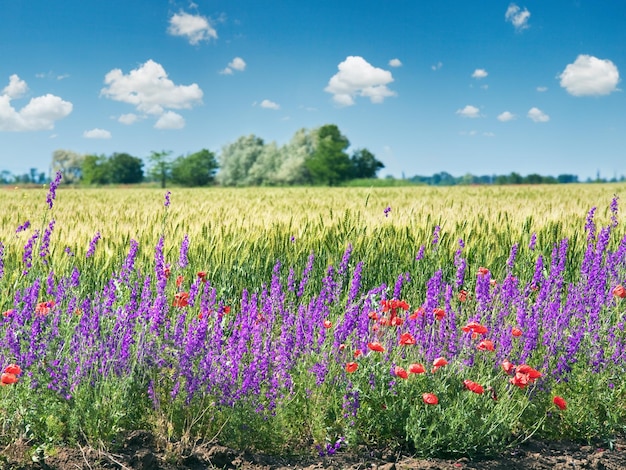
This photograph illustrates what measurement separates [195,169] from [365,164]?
26214 mm

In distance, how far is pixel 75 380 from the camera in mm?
2936

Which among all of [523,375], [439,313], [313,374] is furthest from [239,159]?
[523,375]

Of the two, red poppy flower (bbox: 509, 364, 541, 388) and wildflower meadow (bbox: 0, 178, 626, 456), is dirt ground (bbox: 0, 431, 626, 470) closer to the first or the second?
wildflower meadow (bbox: 0, 178, 626, 456)

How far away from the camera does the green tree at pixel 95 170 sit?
3605 inches

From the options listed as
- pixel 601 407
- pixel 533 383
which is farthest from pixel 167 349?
pixel 601 407

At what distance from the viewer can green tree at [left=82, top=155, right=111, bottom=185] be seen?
300ft

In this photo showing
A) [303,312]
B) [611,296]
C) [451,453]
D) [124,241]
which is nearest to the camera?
[451,453]

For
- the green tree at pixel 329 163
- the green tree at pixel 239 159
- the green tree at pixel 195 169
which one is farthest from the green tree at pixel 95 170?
the green tree at pixel 329 163

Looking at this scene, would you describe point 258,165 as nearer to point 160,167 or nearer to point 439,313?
point 160,167

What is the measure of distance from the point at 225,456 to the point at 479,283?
198 cm

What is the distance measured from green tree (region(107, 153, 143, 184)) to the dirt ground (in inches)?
3603

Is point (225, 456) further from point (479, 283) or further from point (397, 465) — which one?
point (479, 283)

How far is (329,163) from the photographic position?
214ft

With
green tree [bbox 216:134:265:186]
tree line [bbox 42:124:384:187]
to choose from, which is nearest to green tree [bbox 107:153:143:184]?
tree line [bbox 42:124:384:187]
